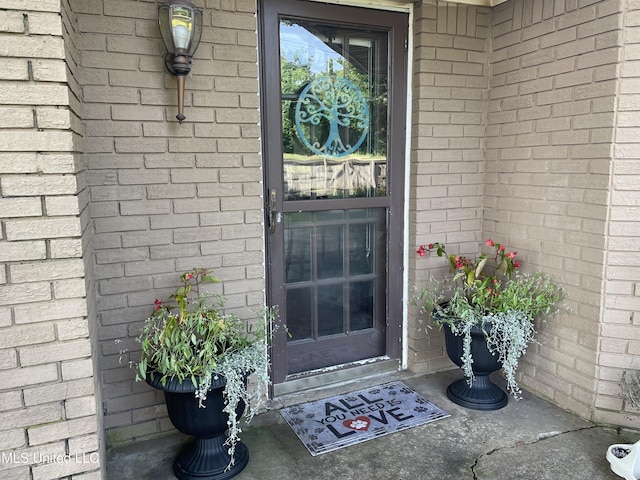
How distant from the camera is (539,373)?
9.20ft

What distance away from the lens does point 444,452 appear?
229cm

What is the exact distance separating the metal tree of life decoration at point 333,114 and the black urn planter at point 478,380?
1214mm

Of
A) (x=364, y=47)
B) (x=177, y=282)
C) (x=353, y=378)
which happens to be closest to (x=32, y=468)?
(x=177, y=282)

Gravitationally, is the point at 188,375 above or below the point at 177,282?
below

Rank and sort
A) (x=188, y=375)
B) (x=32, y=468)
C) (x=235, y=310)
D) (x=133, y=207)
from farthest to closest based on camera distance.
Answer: (x=235, y=310), (x=133, y=207), (x=188, y=375), (x=32, y=468)

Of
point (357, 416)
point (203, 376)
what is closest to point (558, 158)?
point (357, 416)

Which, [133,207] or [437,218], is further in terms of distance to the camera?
[437,218]

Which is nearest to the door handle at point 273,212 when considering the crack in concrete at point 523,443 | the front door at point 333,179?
the front door at point 333,179

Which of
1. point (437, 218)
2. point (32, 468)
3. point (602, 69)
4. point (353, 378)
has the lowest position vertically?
point (353, 378)

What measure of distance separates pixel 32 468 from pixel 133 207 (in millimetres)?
1137

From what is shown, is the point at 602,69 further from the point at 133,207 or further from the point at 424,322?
the point at 133,207

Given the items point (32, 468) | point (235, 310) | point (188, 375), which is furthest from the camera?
point (235, 310)

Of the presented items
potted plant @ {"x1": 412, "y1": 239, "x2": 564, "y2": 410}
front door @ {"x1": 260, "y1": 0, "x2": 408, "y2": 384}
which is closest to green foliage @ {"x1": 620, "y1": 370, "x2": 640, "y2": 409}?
potted plant @ {"x1": 412, "y1": 239, "x2": 564, "y2": 410}

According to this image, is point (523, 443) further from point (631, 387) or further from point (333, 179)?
point (333, 179)
